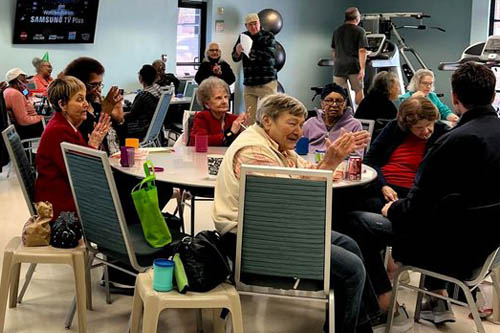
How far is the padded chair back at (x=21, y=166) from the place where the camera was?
3277mm

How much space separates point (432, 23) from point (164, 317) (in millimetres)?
9399

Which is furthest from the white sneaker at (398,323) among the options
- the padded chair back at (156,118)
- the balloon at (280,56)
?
the balloon at (280,56)

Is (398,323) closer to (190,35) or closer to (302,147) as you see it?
(302,147)

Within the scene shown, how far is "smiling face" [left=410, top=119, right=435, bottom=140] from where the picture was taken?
12.5 ft

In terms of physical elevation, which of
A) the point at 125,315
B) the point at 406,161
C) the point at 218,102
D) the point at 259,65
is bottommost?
the point at 125,315

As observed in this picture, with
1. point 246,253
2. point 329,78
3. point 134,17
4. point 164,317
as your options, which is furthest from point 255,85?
point 246,253

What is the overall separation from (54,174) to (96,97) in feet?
3.85

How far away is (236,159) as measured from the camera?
279 centimetres

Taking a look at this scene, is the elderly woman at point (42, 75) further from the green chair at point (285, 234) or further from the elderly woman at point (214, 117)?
the green chair at point (285, 234)

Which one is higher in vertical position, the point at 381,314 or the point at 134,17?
the point at 134,17

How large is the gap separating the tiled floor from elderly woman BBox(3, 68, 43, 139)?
277 centimetres

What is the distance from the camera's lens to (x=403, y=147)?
3.96m

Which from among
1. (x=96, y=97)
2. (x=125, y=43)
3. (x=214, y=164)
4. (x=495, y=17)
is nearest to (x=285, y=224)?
(x=214, y=164)

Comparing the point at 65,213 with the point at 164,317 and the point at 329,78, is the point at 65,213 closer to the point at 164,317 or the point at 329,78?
the point at 164,317
